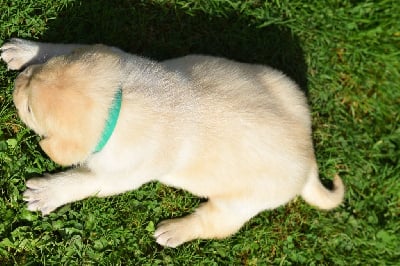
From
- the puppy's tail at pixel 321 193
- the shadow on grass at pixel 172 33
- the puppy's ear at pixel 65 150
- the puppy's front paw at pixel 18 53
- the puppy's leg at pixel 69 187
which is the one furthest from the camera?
the shadow on grass at pixel 172 33

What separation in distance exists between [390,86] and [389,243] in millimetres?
1495

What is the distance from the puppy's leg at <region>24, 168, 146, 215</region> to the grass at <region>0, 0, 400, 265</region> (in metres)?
0.15

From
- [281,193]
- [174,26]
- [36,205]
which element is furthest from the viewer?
[174,26]

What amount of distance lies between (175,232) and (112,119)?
1.69 meters

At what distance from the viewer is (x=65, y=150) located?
12.4ft

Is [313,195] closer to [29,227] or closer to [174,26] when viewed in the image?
[174,26]

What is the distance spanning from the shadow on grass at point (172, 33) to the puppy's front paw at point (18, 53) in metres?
0.34

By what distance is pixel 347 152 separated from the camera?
18.6ft

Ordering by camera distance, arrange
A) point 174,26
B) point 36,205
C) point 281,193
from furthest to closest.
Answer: point 174,26 < point 36,205 < point 281,193

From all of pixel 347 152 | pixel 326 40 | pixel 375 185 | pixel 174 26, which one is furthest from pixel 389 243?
pixel 174 26

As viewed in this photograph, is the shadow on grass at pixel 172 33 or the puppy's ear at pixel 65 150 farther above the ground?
the shadow on grass at pixel 172 33

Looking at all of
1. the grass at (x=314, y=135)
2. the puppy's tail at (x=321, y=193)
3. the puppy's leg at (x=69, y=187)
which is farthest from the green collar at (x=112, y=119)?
the puppy's tail at (x=321, y=193)

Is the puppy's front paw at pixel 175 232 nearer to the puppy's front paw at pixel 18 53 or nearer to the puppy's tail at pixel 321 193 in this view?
the puppy's tail at pixel 321 193

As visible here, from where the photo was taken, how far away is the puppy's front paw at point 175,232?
504 centimetres
